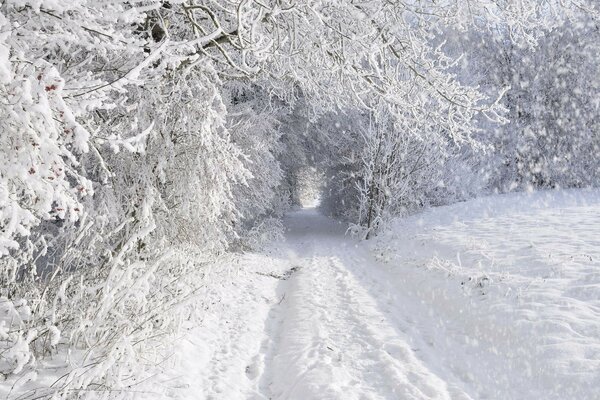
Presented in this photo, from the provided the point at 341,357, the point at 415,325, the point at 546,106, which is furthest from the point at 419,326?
the point at 546,106

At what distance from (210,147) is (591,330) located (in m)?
5.85

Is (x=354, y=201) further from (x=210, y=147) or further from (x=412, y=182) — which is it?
(x=210, y=147)

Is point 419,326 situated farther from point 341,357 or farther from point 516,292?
point 341,357

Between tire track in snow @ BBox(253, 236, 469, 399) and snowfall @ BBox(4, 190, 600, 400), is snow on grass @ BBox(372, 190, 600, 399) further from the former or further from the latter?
tire track in snow @ BBox(253, 236, 469, 399)

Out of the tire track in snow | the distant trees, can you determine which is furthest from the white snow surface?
the distant trees

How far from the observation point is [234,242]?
14.4 metres

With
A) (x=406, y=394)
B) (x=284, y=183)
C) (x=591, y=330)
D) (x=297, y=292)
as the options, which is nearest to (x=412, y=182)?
(x=284, y=183)

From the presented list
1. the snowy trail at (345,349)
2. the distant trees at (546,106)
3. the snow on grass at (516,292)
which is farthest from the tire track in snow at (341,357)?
the distant trees at (546,106)

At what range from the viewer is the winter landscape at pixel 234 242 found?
113 inches

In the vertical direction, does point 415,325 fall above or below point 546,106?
below

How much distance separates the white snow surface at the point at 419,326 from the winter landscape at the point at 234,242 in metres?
0.04

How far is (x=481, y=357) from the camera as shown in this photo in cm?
592

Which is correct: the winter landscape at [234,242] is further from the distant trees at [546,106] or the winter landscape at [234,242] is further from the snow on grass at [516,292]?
the distant trees at [546,106]

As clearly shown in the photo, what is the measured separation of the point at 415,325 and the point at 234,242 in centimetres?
820
